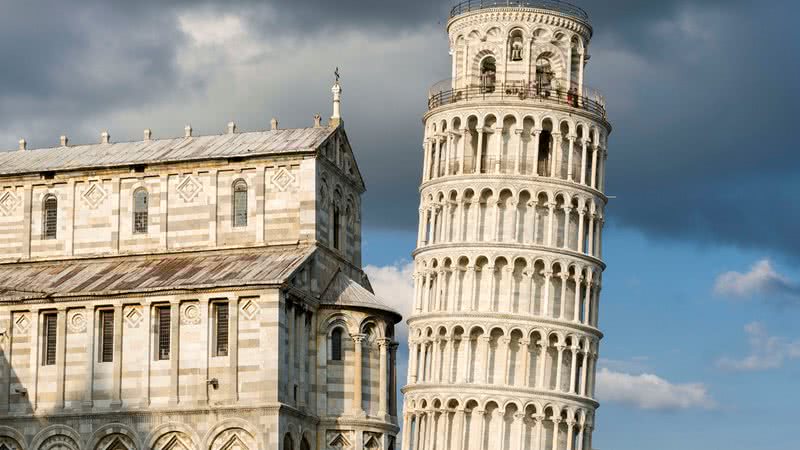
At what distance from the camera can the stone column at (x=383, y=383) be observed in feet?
350

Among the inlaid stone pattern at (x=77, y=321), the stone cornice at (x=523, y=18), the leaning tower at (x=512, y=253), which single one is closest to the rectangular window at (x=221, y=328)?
the inlaid stone pattern at (x=77, y=321)

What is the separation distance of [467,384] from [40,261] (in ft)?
105

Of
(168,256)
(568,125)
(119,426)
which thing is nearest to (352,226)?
(168,256)

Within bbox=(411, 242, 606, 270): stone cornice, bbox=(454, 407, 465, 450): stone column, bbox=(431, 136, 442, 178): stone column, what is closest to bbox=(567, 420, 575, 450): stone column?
bbox=(454, 407, 465, 450): stone column

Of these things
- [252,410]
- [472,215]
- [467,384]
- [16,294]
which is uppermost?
[472,215]

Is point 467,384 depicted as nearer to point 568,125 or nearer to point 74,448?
point 568,125

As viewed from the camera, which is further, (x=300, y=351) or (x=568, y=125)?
(x=568, y=125)

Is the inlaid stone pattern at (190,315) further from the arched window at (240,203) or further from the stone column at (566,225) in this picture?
the stone column at (566,225)

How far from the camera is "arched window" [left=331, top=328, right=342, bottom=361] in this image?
348 ft

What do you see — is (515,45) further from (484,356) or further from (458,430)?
(458,430)

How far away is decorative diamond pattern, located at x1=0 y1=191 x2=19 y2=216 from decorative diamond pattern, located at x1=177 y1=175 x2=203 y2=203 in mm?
9334

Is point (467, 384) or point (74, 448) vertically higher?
point (467, 384)

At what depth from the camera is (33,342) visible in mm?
105188

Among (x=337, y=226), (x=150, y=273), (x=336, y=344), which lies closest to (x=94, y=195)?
(x=150, y=273)
